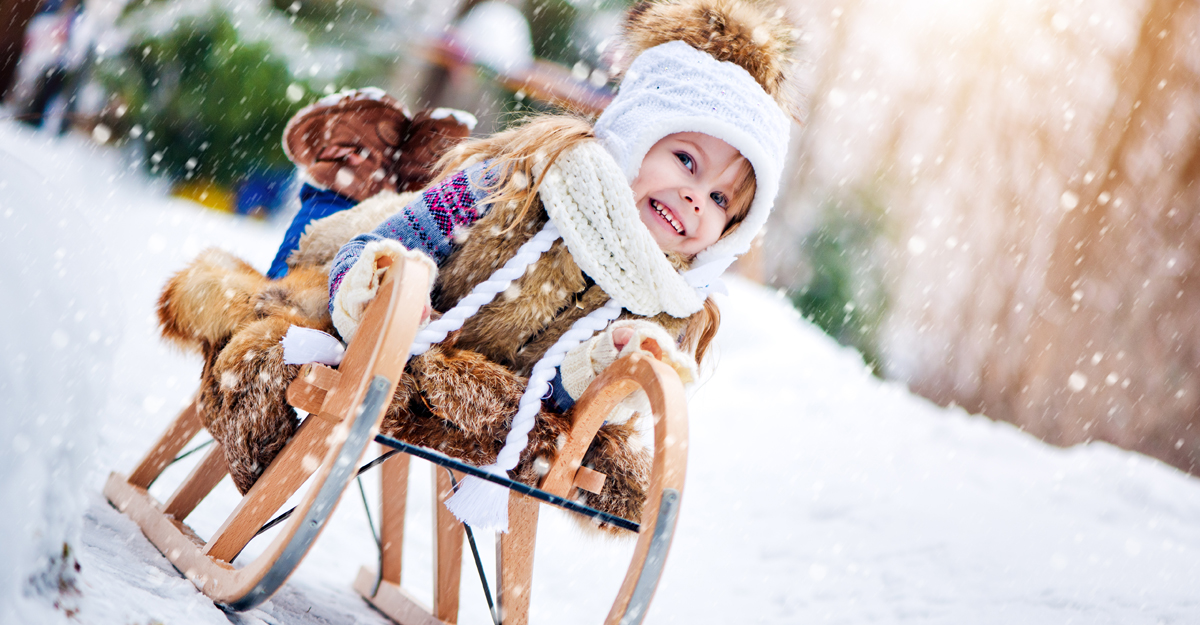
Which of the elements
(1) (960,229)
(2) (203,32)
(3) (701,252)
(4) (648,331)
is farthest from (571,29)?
(4) (648,331)

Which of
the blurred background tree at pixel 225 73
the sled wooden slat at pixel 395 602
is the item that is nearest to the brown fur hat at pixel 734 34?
the sled wooden slat at pixel 395 602

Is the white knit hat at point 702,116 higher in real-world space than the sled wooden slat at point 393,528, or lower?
higher

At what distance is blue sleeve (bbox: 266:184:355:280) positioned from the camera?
1093 mm

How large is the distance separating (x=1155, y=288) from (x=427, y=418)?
3263 mm

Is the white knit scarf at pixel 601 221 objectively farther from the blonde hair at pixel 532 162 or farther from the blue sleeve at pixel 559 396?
the blue sleeve at pixel 559 396

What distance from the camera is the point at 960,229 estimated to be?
3.54 meters

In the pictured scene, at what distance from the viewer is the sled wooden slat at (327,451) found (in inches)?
23.3

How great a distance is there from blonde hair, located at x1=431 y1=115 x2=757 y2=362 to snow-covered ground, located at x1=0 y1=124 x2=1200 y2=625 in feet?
0.83

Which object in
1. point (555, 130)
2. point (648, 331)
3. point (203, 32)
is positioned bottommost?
point (203, 32)

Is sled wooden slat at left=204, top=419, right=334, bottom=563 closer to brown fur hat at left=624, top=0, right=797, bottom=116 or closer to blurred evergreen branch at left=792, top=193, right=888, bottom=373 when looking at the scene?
brown fur hat at left=624, top=0, right=797, bottom=116

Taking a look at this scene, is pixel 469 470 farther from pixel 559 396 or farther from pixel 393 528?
pixel 393 528

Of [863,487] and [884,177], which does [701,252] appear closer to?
[863,487]

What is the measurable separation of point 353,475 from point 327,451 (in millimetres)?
99

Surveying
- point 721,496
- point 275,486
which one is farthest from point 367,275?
point 721,496
